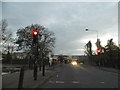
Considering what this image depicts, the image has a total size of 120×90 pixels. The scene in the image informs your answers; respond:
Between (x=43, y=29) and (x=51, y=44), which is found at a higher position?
(x=43, y=29)

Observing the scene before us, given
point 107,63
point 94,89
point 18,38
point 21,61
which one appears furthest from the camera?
point 21,61

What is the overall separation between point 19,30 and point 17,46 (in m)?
4.92

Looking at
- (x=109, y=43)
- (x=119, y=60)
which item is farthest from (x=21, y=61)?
(x=119, y=60)

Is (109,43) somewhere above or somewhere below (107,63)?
above

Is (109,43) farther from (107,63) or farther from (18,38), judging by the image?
(18,38)

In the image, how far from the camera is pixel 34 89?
12219mm

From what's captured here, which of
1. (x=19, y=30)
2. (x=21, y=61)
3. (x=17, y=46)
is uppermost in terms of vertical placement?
(x=19, y=30)

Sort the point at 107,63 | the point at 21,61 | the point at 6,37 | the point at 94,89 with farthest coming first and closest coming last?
the point at 21,61
the point at 107,63
the point at 6,37
the point at 94,89

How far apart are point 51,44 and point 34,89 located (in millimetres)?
52983

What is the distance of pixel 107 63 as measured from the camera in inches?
2329

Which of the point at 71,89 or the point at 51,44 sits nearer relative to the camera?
the point at 71,89

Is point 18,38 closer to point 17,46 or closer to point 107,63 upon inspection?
point 17,46

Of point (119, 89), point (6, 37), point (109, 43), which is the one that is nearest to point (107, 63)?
point (109, 43)

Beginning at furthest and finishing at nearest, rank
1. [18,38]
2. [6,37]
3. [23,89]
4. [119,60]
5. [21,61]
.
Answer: [21,61]
[18,38]
[119,60]
[6,37]
[23,89]
